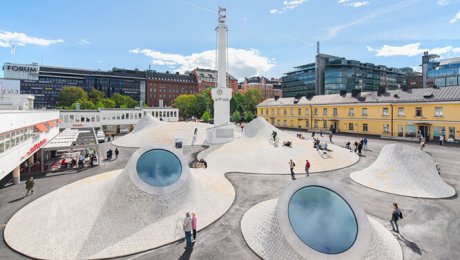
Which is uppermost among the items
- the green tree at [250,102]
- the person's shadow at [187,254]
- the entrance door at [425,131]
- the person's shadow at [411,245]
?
the green tree at [250,102]

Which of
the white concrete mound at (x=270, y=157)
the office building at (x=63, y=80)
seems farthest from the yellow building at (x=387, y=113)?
the office building at (x=63, y=80)

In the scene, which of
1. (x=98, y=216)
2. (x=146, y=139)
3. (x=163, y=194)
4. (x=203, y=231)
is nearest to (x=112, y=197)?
(x=98, y=216)

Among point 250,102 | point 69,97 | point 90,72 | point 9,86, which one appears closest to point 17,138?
point 9,86

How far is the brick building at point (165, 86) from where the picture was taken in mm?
138750

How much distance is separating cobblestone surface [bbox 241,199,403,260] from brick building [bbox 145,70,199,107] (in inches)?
5200

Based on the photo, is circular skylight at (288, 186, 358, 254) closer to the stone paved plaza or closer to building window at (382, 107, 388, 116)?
the stone paved plaza

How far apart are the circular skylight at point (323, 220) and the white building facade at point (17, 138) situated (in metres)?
19.8

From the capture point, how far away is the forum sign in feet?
364

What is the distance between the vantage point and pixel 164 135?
45219 millimetres

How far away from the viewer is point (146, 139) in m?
43.3

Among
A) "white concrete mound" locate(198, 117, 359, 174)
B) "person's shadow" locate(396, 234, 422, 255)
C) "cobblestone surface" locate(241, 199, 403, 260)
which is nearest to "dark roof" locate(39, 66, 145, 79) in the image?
"white concrete mound" locate(198, 117, 359, 174)

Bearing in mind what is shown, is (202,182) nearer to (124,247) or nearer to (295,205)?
(124,247)

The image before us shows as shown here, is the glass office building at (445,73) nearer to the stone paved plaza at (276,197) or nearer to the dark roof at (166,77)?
the stone paved plaza at (276,197)

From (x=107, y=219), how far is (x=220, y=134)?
3004 cm
